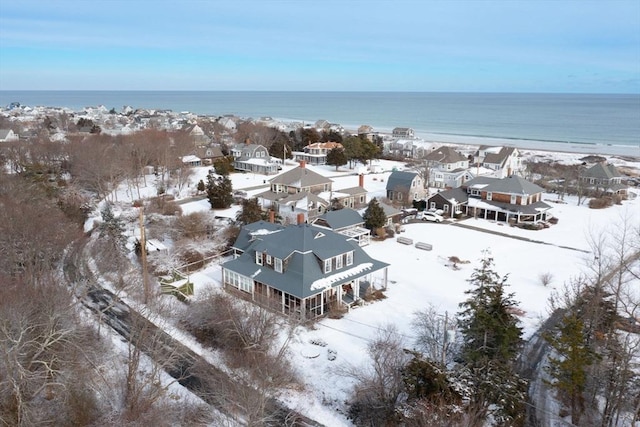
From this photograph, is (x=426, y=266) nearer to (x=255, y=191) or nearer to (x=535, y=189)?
(x=535, y=189)

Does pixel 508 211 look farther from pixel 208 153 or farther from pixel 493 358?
pixel 208 153

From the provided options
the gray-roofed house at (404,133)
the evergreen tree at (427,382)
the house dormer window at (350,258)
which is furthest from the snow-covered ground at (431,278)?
the gray-roofed house at (404,133)

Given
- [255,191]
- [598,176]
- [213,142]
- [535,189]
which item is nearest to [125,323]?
[255,191]

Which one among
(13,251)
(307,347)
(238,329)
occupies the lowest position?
(307,347)

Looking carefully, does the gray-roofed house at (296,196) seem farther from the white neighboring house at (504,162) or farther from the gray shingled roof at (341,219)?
the white neighboring house at (504,162)

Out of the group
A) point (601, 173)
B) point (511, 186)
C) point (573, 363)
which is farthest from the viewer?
point (601, 173)

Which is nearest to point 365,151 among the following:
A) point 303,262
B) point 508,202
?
point 508,202
